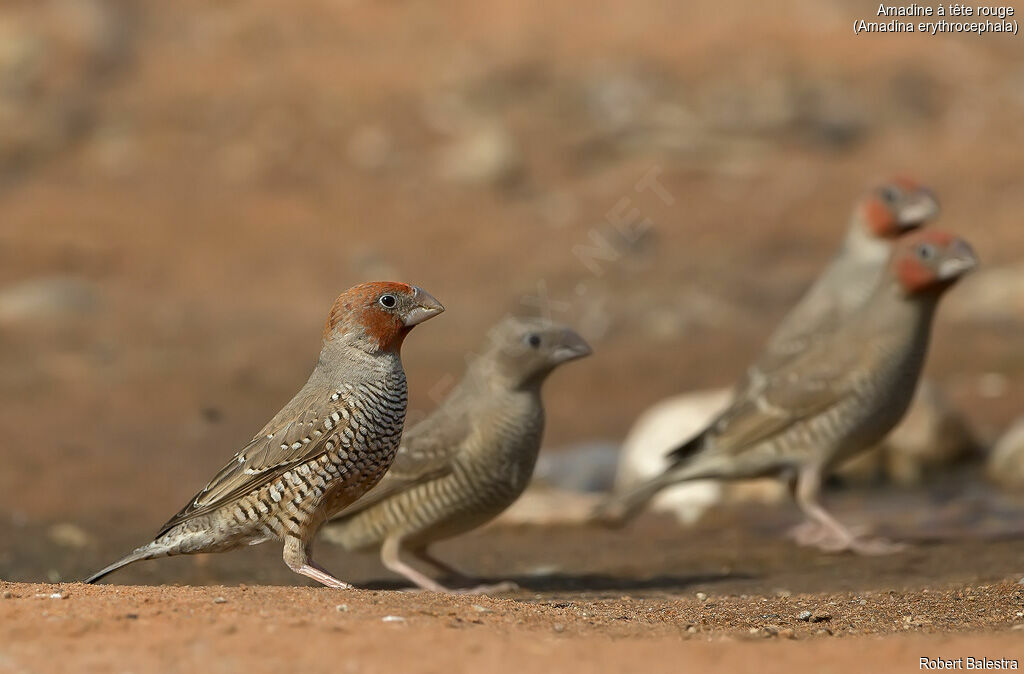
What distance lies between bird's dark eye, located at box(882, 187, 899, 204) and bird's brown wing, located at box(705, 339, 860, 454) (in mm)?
1746

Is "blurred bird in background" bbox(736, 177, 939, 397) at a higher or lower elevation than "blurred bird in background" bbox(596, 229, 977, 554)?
higher

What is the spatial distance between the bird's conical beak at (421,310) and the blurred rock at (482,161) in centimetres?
1695

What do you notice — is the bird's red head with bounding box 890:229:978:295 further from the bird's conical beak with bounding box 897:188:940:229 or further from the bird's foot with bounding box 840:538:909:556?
the bird's foot with bounding box 840:538:909:556

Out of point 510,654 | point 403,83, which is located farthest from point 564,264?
point 510,654

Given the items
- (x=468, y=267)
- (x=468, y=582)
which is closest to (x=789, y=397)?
(x=468, y=582)

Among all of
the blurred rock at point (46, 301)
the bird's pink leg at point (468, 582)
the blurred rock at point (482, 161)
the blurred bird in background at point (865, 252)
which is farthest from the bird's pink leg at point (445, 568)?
the blurred rock at point (482, 161)

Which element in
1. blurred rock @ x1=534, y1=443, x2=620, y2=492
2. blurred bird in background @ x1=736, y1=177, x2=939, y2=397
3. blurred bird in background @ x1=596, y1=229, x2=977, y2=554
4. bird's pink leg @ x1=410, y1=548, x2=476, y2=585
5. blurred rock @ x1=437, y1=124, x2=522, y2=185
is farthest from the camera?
blurred rock @ x1=437, y1=124, x2=522, y2=185

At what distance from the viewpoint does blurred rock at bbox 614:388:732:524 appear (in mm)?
11344

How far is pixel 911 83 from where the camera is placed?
27.3m

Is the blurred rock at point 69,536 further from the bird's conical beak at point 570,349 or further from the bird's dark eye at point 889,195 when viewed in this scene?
the bird's dark eye at point 889,195

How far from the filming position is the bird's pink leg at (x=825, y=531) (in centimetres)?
904

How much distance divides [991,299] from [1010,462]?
23.3 ft

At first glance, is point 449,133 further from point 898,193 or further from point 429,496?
point 429,496

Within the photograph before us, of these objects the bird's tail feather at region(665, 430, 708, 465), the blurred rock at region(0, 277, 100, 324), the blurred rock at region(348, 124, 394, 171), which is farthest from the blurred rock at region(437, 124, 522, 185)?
the bird's tail feather at region(665, 430, 708, 465)
